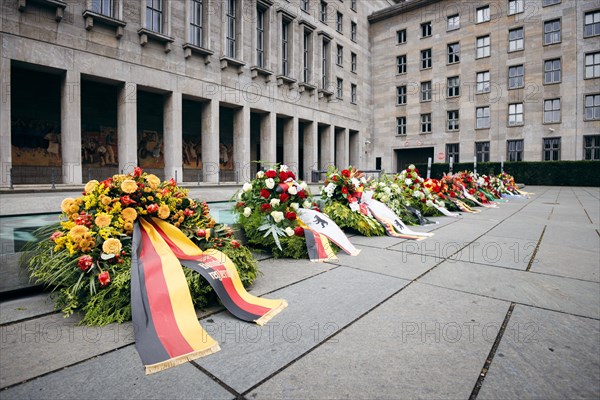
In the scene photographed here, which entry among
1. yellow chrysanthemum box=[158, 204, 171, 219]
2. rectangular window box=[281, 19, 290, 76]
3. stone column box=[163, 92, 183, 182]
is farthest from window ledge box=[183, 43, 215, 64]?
yellow chrysanthemum box=[158, 204, 171, 219]

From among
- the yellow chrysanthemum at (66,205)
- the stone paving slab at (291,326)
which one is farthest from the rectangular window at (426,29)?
the yellow chrysanthemum at (66,205)

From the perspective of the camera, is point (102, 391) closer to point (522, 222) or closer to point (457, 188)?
point (522, 222)

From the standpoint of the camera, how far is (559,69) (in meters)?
30.4

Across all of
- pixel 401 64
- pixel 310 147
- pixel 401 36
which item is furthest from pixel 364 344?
pixel 401 36

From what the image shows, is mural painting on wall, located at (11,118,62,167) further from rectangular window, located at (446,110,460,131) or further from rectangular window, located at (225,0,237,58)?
rectangular window, located at (446,110,460,131)

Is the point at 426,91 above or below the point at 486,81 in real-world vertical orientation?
above

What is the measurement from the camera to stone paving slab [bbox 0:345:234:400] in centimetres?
175

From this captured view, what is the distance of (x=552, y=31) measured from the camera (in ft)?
101

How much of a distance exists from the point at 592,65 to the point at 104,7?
3633 cm

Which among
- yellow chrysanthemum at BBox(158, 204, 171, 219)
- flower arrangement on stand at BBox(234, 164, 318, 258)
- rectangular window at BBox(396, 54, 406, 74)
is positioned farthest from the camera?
rectangular window at BBox(396, 54, 406, 74)

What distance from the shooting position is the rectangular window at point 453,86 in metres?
35.3

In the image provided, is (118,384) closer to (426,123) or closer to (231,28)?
(231,28)

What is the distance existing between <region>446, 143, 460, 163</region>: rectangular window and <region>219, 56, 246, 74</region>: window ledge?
23.4 meters

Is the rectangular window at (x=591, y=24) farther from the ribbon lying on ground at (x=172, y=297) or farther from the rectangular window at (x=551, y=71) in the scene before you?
the ribbon lying on ground at (x=172, y=297)
